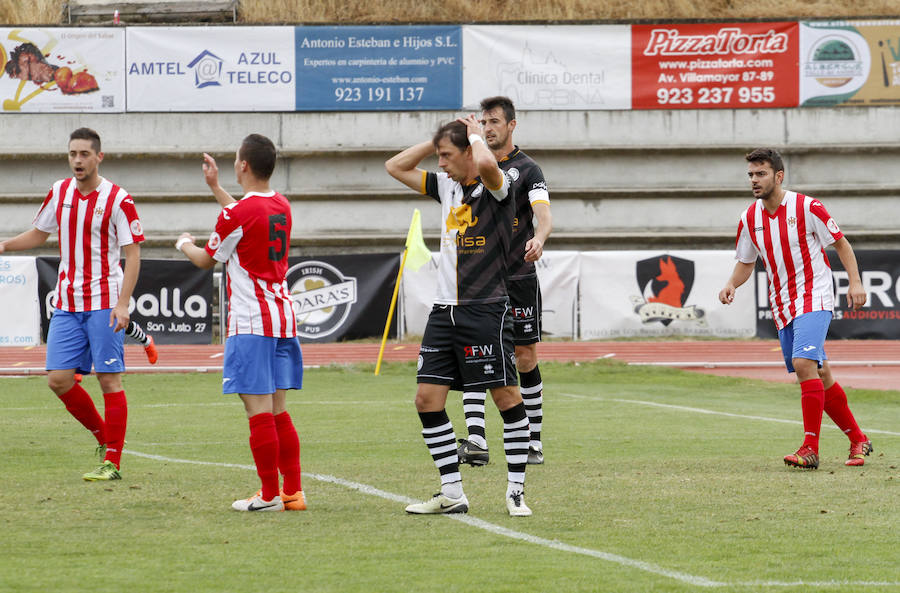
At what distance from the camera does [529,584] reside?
486 cm

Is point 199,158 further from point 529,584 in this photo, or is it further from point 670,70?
point 529,584

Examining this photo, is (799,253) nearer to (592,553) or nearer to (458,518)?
(458,518)

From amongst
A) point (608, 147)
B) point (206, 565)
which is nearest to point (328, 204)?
point (608, 147)

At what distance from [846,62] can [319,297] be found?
47.3 feet

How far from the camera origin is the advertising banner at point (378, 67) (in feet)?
97.0

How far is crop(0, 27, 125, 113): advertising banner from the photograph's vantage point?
29.6m

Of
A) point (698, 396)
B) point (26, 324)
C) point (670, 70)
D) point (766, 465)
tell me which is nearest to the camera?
point (766, 465)

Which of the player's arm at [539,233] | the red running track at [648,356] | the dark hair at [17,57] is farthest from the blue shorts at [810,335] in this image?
the dark hair at [17,57]

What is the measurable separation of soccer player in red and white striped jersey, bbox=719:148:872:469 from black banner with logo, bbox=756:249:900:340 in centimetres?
1679

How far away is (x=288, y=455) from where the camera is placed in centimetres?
701

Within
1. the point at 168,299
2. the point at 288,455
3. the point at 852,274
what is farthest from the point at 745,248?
the point at 168,299

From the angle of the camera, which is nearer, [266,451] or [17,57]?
[266,451]

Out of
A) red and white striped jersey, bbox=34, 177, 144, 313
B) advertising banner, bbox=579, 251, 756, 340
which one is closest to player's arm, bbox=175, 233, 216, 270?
red and white striped jersey, bbox=34, 177, 144, 313

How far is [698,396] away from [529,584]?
1133cm
